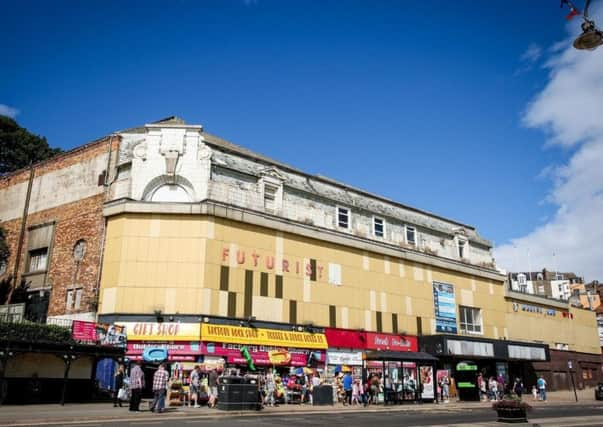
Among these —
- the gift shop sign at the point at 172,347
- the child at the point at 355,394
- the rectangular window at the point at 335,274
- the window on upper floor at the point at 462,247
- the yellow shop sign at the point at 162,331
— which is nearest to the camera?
the gift shop sign at the point at 172,347

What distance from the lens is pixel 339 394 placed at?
112 ft

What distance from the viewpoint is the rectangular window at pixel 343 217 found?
40781mm

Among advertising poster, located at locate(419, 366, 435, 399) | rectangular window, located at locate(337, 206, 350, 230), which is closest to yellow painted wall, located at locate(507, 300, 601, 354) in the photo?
rectangular window, located at locate(337, 206, 350, 230)

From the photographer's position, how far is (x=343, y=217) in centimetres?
4122

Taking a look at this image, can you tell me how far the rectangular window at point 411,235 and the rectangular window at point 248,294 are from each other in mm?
16865

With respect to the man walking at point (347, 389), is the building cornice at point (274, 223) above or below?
above

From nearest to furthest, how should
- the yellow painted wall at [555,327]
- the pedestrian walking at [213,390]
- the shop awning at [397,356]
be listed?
1. the pedestrian walking at [213,390]
2. the shop awning at [397,356]
3. the yellow painted wall at [555,327]

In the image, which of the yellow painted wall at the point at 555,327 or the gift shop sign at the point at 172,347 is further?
the yellow painted wall at the point at 555,327

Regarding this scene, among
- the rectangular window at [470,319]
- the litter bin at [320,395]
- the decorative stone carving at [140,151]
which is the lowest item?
the litter bin at [320,395]

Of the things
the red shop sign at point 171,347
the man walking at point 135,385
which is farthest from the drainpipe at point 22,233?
the man walking at point 135,385

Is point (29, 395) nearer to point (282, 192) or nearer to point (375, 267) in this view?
point (282, 192)

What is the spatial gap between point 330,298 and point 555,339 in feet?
106

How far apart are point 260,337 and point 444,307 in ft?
62.3

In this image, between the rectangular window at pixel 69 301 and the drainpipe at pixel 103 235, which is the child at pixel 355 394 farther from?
the rectangular window at pixel 69 301
